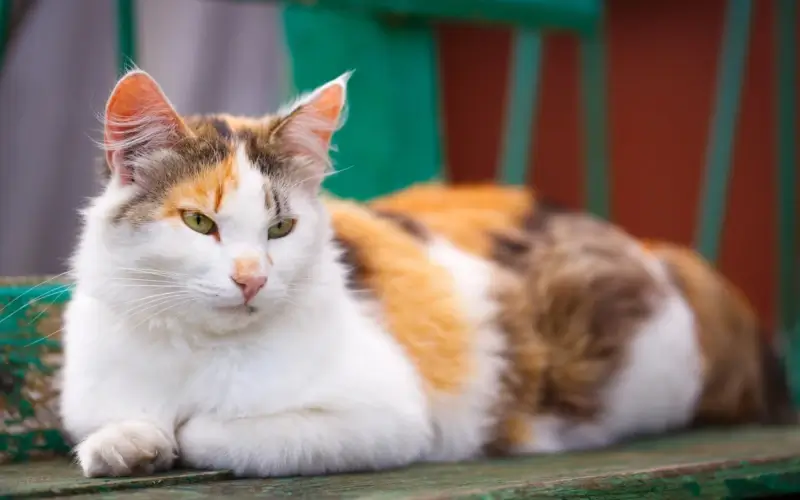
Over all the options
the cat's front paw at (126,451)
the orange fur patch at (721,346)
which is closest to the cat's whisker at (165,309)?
the cat's front paw at (126,451)

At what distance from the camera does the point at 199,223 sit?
3.27 feet

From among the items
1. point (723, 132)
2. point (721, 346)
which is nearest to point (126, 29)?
point (721, 346)

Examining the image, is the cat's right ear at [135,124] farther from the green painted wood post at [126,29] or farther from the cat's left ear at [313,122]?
the green painted wood post at [126,29]

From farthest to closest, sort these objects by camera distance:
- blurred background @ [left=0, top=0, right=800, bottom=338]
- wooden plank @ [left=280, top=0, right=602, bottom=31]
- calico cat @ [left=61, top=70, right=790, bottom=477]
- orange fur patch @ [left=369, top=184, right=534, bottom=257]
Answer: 1. wooden plank @ [left=280, top=0, right=602, bottom=31]
2. orange fur patch @ [left=369, top=184, right=534, bottom=257]
3. blurred background @ [left=0, top=0, right=800, bottom=338]
4. calico cat @ [left=61, top=70, right=790, bottom=477]

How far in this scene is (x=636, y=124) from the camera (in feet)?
8.50

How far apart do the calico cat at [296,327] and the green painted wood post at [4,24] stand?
0.46 meters

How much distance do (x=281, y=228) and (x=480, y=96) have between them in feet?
6.07

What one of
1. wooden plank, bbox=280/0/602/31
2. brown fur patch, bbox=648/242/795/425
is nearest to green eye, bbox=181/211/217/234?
wooden plank, bbox=280/0/602/31

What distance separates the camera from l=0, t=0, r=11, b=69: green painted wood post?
4.53 ft

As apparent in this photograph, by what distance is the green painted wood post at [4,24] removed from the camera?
1382mm

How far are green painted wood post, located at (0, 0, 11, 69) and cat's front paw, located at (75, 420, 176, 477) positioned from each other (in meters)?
Result: 0.70

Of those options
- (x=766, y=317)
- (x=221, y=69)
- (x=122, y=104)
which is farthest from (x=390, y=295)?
(x=766, y=317)

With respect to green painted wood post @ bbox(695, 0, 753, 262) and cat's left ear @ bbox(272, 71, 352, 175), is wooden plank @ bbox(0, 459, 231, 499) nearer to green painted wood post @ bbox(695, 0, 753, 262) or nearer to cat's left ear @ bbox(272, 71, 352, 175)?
cat's left ear @ bbox(272, 71, 352, 175)

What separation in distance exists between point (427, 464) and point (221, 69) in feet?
3.00
